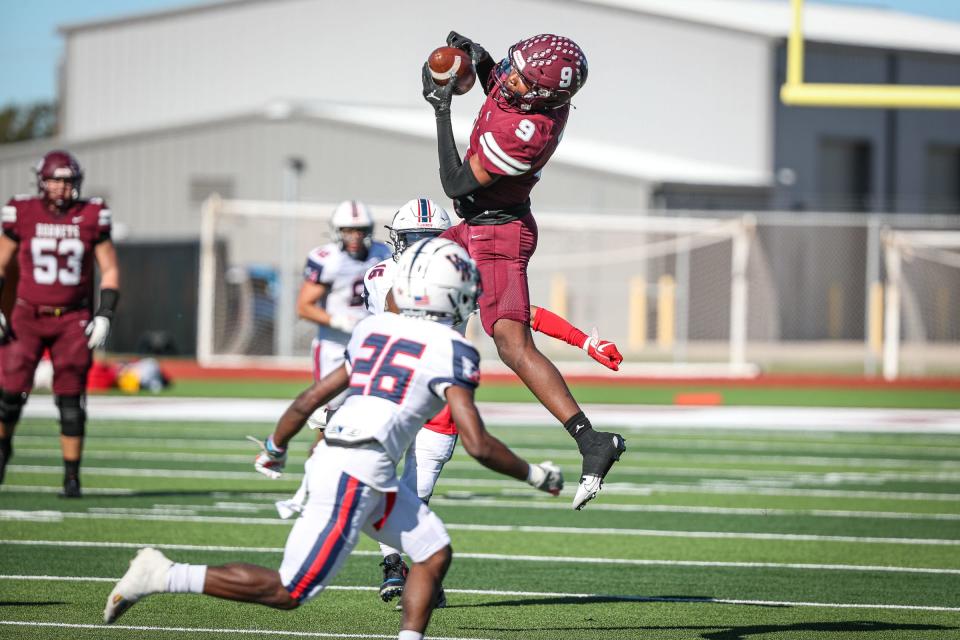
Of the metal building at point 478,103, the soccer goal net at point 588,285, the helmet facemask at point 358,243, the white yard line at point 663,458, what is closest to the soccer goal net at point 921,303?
the soccer goal net at point 588,285

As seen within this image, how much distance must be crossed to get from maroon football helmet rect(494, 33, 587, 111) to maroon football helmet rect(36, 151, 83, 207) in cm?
398

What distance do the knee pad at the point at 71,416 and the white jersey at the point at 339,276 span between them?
2.21m

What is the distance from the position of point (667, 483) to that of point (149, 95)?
26.9 m

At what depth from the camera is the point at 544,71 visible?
234 inches

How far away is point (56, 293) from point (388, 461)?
5207mm

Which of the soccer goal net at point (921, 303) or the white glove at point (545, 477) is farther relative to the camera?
the soccer goal net at point (921, 303)

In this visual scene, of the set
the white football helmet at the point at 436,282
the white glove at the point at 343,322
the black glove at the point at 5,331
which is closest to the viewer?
the white football helmet at the point at 436,282

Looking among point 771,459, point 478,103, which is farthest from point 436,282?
point 478,103

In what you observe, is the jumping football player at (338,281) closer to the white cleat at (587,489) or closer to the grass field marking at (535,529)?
the grass field marking at (535,529)

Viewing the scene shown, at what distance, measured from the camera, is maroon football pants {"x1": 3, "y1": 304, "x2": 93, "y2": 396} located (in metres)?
9.14

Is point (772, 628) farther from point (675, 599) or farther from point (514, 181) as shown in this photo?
point (514, 181)

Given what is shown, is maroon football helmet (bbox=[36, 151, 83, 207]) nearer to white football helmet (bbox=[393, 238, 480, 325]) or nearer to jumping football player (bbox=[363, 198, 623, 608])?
jumping football player (bbox=[363, 198, 623, 608])

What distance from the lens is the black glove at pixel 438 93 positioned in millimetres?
5961

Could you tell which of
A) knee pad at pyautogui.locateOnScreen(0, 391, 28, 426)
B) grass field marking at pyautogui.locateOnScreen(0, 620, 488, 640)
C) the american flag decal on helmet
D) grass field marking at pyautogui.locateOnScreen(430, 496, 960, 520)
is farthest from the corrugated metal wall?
grass field marking at pyautogui.locateOnScreen(0, 620, 488, 640)
